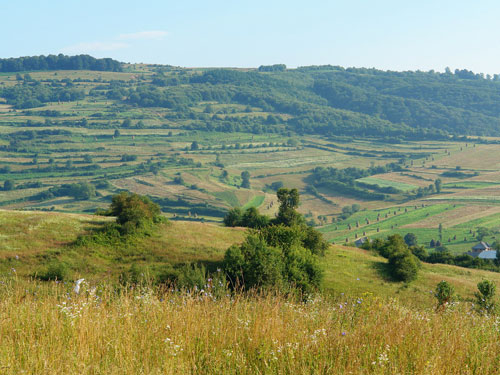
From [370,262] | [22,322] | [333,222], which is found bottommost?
[333,222]

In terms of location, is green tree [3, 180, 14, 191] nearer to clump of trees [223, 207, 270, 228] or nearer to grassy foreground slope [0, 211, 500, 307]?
clump of trees [223, 207, 270, 228]

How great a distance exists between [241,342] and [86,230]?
39.4 meters

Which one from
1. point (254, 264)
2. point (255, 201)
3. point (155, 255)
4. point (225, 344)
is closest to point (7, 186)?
point (255, 201)

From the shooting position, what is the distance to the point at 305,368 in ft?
18.2

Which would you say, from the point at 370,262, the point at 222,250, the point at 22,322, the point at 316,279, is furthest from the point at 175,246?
the point at 22,322

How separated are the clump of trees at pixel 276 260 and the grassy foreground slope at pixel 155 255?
1978 millimetres

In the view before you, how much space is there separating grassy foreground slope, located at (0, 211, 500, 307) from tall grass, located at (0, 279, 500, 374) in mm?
25339

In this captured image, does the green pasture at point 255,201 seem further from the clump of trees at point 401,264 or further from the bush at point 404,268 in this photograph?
the bush at point 404,268

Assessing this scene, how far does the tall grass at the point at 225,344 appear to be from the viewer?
5621mm

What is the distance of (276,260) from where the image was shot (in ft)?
108

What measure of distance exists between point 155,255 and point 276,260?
12125mm

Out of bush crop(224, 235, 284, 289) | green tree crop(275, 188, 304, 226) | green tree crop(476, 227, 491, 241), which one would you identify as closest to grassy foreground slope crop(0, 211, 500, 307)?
bush crop(224, 235, 284, 289)

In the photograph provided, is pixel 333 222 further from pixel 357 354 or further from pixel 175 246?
pixel 357 354

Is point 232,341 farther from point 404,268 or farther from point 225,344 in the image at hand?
point 404,268
